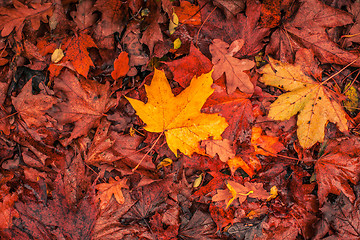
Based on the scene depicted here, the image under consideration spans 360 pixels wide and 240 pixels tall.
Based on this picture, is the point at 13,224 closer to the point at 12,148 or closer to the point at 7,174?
the point at 7,174

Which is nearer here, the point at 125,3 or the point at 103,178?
the point at 125,3

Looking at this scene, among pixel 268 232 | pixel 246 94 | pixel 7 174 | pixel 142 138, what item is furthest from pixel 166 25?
pixel 268 232

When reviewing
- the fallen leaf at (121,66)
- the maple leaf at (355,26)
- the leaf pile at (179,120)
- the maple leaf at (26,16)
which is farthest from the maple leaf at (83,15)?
the maple leaf at (355,26)

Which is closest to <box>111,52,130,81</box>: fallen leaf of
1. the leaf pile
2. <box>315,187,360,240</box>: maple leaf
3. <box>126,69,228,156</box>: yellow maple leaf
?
the leaf pile

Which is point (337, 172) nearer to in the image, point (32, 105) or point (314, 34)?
point (314, 34)

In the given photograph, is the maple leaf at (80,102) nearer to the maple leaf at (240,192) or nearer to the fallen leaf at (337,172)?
the maple leaf at (240,192)
